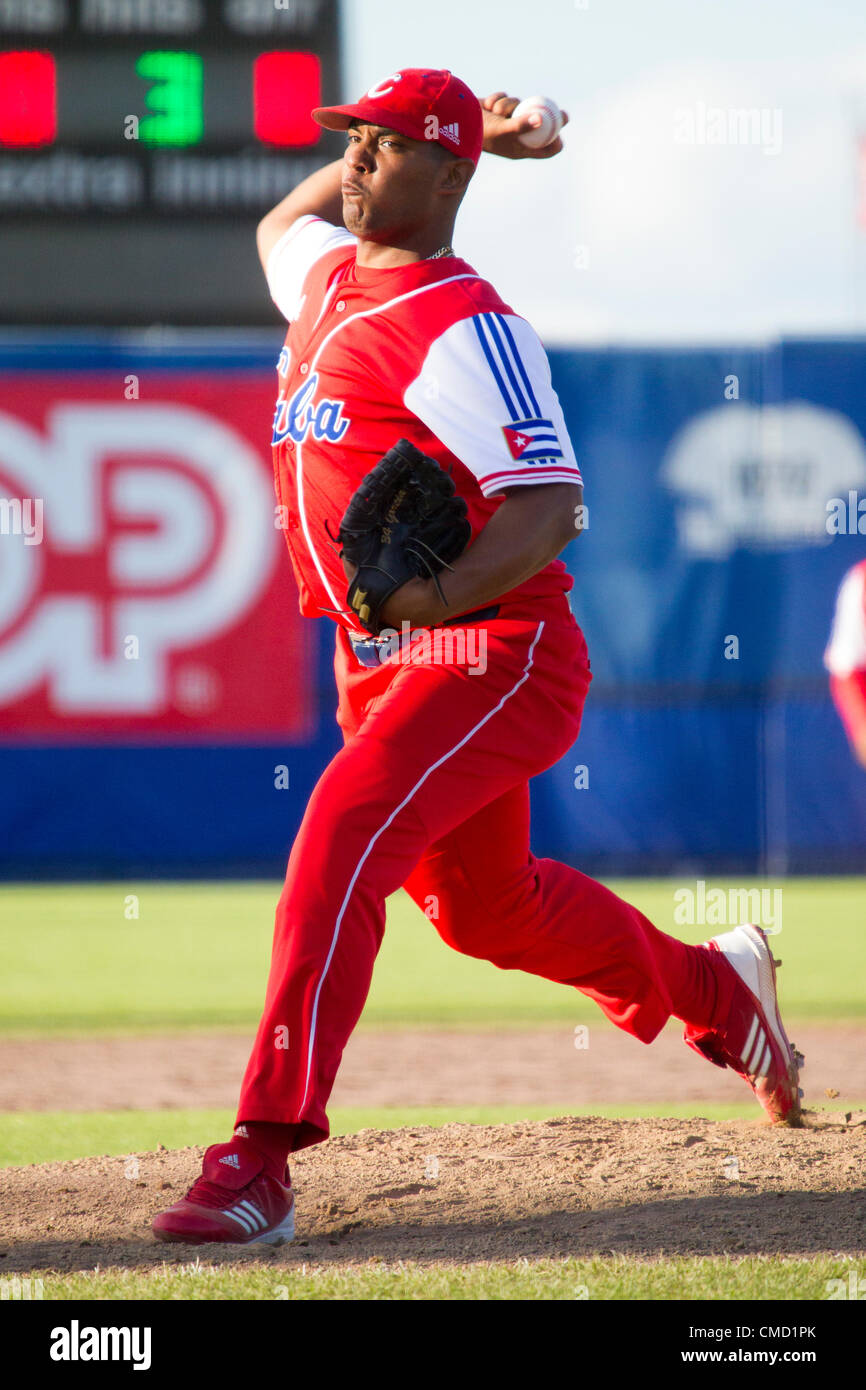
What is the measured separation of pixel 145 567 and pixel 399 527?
20.7 ft

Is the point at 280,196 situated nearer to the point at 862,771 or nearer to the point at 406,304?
the point at 862,771

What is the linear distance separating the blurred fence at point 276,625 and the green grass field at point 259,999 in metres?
0.42

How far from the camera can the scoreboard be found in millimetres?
7902

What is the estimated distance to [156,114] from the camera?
7949 millimetres

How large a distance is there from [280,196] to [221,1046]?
462 centimetres

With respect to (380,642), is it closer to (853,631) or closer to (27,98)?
(853,631)

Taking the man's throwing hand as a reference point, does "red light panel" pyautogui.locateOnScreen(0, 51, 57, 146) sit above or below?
above

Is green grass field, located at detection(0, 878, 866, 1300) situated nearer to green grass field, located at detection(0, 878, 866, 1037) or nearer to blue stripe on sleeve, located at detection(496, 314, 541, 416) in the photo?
green grass field, located at detection(0, 878, 866, 1037)

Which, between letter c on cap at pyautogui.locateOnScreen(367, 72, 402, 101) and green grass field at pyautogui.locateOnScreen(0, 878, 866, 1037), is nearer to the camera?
letter c on cap at pyautogui.locateOnScreen(367, 72, 402, 101)

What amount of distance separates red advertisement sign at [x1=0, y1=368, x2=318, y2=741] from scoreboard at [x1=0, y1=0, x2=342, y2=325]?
1.03 m

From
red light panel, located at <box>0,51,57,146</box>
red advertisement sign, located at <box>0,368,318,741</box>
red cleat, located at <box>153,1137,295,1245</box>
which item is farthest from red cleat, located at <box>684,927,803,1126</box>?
red light panel, located at <box>0,51,57,146</box>

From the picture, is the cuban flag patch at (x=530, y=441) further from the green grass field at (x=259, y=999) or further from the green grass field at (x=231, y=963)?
the green grass field at (x=231, y=963)

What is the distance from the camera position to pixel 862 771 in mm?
8891

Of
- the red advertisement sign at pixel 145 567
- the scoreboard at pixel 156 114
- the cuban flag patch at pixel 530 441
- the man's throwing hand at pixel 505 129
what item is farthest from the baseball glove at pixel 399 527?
the red advertisement sign at pixel 145 567
